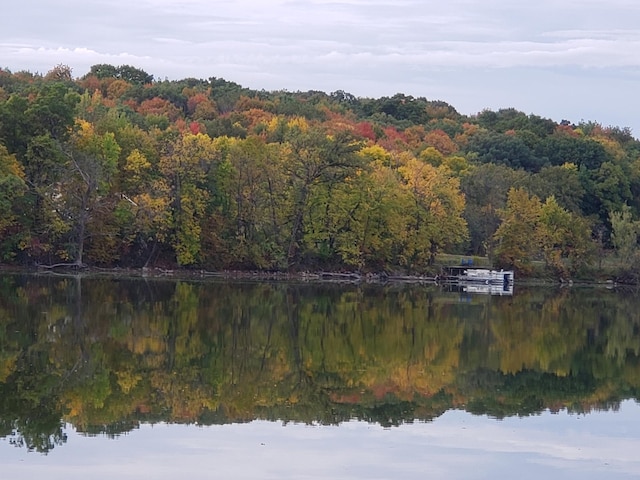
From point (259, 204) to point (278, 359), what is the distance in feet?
111

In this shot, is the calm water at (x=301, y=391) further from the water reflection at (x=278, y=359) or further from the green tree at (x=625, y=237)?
the green tree at (x=625, y=237)

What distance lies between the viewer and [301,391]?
21.4m

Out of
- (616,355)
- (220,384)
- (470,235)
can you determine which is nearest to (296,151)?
(470,235)

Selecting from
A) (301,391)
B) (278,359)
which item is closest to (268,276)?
(278,359)

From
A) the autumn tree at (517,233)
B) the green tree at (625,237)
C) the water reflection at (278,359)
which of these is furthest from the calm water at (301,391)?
the green tree at (625,237)

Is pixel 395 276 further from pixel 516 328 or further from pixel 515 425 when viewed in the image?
pixel 515 425

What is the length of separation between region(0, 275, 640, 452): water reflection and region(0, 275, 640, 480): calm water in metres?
0.08

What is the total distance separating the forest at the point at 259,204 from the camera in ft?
177

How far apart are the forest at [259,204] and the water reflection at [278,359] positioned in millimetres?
10780

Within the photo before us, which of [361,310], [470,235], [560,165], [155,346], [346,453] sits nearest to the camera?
[346,453]

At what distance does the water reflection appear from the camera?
19.0 meters

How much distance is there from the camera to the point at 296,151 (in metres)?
60.7

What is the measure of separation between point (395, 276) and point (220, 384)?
135 feet

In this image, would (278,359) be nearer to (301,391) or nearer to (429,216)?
(301,391)
